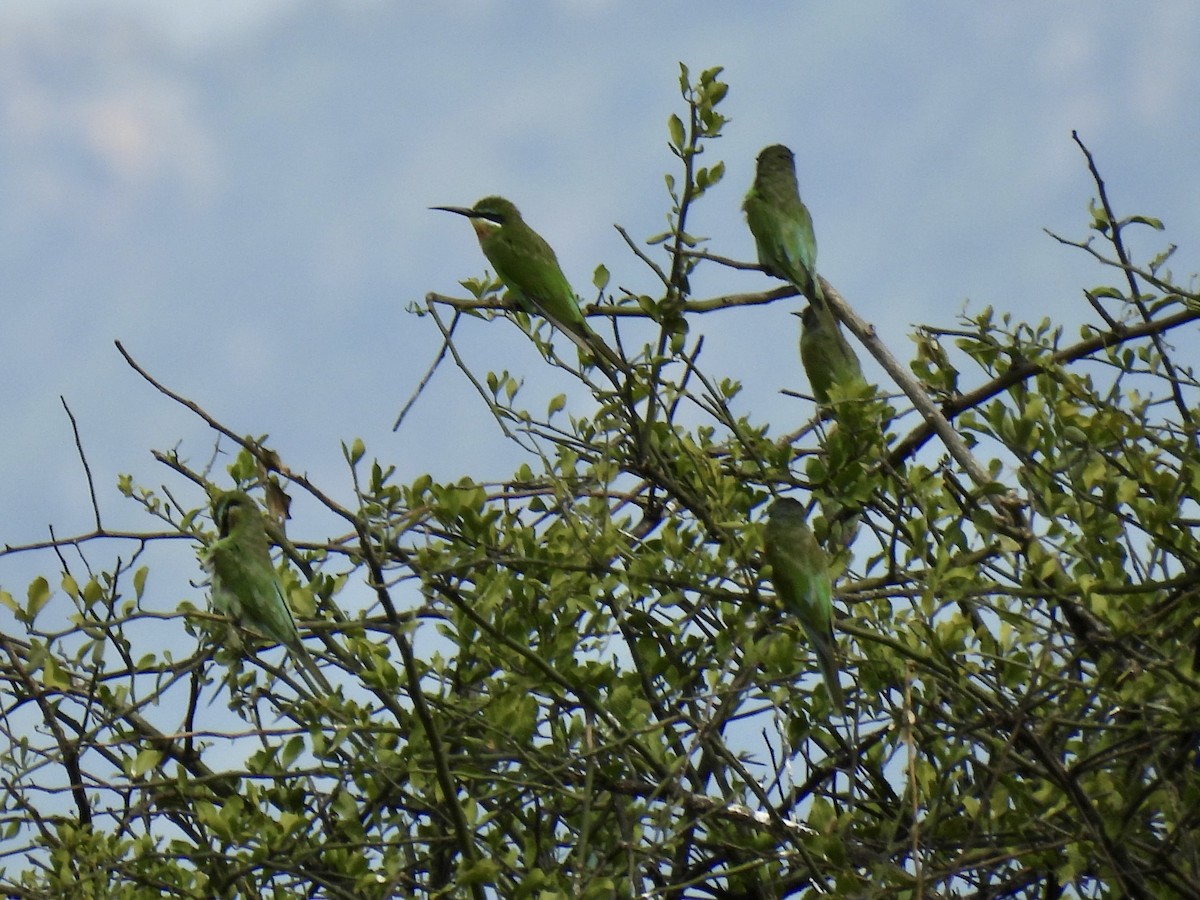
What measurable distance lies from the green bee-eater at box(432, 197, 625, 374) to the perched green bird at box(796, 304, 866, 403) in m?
0.85

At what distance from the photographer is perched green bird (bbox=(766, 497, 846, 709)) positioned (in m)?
3.25

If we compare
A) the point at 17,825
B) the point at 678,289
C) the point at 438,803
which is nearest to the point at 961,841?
the point at 438,803

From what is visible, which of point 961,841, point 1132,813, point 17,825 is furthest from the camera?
point 17,825

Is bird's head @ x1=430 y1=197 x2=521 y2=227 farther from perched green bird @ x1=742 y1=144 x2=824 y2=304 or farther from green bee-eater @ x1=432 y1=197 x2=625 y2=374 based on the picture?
perched green bird @ x1=742 y1=144 x2=824 y2=304

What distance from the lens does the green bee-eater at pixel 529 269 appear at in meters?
4.21

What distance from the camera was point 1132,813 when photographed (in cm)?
312

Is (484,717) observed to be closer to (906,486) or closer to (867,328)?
(906,486)

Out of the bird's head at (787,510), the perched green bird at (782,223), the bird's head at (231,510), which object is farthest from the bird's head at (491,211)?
the bird's head at (787,510)

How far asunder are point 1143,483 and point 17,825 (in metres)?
3.04

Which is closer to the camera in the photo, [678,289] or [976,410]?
[678,289]

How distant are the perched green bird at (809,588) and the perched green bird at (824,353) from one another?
1.40 m

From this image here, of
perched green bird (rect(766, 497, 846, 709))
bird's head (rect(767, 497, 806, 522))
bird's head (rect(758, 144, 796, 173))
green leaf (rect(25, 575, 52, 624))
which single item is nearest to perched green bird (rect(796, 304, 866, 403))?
bird's head (rect(758, 144, 796, 173))

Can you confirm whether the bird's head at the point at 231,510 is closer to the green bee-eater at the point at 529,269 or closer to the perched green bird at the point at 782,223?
the green bee-eater at the point at 529,269

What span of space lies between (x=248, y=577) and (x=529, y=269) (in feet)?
4.89
